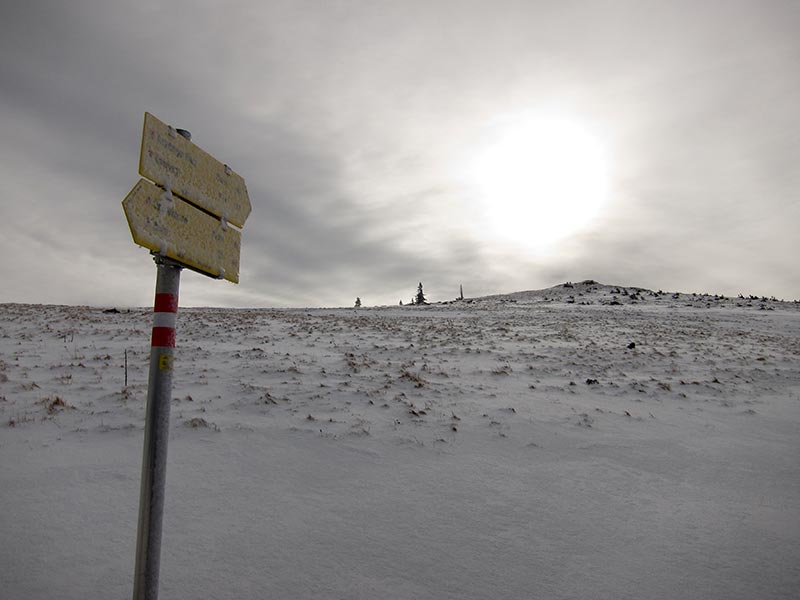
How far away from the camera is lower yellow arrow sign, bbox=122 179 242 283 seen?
7.53ft

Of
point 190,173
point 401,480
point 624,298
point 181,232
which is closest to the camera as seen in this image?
point 181,232

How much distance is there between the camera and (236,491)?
4816 mm

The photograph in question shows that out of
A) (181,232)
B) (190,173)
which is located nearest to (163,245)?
(181,232)

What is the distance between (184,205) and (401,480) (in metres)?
4.00

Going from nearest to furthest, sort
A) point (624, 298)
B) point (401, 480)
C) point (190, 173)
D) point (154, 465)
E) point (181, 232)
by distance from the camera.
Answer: point (154, 465) < point (181, 232) < point (190, 173) < point (401, 480) < point (624, 298)

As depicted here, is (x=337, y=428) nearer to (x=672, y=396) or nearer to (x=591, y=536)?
(x=591, y=536)

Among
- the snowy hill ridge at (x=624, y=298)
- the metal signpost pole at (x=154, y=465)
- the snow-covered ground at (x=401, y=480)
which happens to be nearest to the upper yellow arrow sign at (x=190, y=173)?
the metal signpost pole at (x=154, y=465)

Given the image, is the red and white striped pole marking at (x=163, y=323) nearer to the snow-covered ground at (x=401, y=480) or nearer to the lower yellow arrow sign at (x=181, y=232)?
the lower yellow arrow sign at (x=181, y=232)

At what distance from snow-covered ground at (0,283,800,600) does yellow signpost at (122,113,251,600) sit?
1.38 metres

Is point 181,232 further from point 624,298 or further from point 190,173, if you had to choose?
point 624,298

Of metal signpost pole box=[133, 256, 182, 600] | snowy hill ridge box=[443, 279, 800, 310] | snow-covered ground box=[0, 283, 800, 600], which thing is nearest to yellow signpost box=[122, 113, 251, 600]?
metal signpost pole box=[133, 256, 182, 600]

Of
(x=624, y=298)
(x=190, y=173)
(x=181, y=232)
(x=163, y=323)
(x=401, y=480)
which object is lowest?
(x=401, y=480)

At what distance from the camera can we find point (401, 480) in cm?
524

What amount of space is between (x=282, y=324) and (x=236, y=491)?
1505 centimetres
